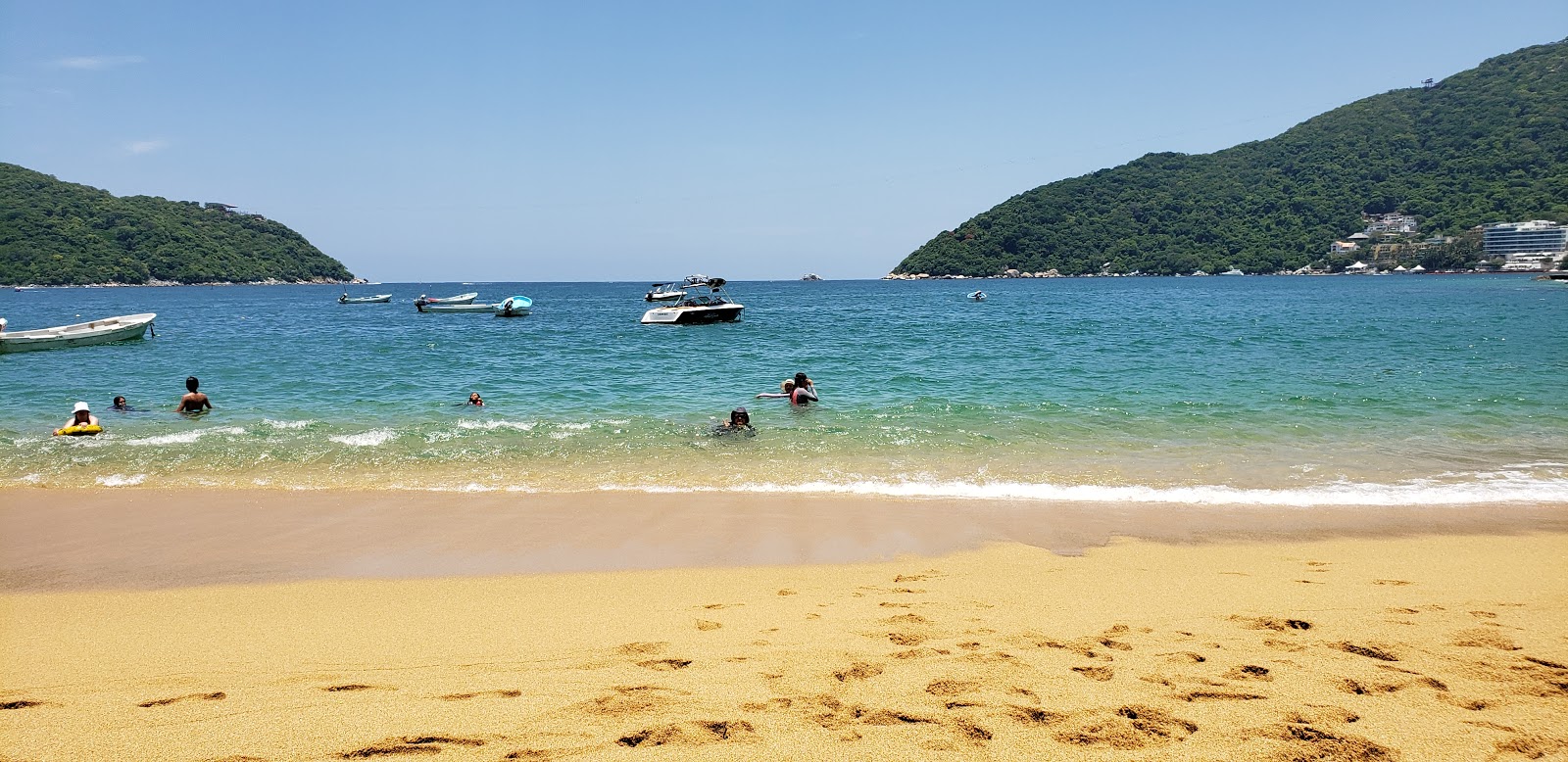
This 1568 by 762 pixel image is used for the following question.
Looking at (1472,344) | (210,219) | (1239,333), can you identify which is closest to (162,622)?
(1472,344)

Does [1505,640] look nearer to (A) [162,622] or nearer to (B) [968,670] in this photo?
(B) [968,670]

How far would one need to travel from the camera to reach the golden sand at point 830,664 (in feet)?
12.1

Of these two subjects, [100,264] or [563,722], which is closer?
[563,722]

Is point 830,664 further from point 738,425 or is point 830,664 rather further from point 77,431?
point 77,431

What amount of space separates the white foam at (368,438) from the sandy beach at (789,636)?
13.9 ft

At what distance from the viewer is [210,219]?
586 feet

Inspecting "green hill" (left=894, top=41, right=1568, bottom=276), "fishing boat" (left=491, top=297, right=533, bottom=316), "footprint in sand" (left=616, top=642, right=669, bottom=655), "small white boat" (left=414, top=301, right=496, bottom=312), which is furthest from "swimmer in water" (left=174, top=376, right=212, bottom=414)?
"green hill" (left=894, top=41, right=1568, bottom=276)

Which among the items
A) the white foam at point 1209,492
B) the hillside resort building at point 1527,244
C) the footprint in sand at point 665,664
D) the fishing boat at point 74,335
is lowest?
the white foam at point 1209,492

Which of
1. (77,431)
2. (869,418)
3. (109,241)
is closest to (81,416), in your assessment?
(77,431)

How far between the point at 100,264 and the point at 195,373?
14073 centimetres

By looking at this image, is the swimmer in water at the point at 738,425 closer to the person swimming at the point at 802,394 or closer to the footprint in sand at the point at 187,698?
the person swimming at the point at 802,394

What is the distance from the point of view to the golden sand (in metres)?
3.68

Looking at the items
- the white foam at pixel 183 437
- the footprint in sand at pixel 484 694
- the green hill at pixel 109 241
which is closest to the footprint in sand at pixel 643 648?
the footprint in sand at pixel 484 694

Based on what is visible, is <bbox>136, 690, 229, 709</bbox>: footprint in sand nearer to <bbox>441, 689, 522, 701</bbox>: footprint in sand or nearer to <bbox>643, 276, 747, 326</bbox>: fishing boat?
<bbox>441, 689, 522, 701</bbox>: footprint in sand
